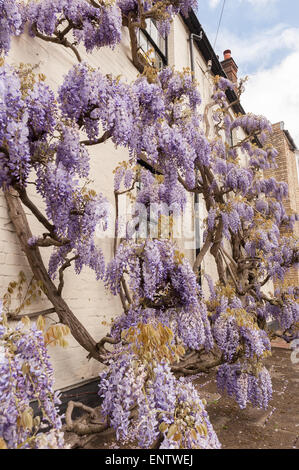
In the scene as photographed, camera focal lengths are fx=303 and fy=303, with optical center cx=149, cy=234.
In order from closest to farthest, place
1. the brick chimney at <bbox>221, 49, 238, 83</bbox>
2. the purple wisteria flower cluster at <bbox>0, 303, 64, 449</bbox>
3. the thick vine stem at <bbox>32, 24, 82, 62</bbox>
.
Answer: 1. the purple wisteria flower cluster at <bbox>0, 303, 64, 449</bbox>
2. the thick vine stem at <bbox>32, 24, 82, 62</bbox>
3. the brick chimney at <bbox>221, 49, 238, 83</bbox>

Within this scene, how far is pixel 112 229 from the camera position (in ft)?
13.7

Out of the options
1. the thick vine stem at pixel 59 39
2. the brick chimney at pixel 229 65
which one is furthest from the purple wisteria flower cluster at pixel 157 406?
the brick chimney at pixel 229 65

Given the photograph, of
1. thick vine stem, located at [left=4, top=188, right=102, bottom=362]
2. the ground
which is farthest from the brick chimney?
thick vine stem, located at [left=4, top=188, right=102, bottom=362]

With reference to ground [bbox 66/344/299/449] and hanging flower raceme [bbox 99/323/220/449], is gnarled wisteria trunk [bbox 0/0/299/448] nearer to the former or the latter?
hanging flower raceme [bbox 99/323/220/449]

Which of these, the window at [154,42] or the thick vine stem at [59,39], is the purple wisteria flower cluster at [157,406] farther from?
the window at [154,42]

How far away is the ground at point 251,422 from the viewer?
2773mm

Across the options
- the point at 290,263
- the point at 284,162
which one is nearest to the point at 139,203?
the point at 290,263

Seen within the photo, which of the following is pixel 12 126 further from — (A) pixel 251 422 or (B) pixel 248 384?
(A) pixel 251 422

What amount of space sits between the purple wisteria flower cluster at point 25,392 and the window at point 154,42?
6278mm

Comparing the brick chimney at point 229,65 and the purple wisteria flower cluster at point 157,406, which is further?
the brick chimney at point 229,65

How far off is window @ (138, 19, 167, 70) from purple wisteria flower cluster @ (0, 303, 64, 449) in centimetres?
628

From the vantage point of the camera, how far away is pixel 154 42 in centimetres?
652

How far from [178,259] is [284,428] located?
215 cm

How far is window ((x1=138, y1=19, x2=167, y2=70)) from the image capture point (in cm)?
617
